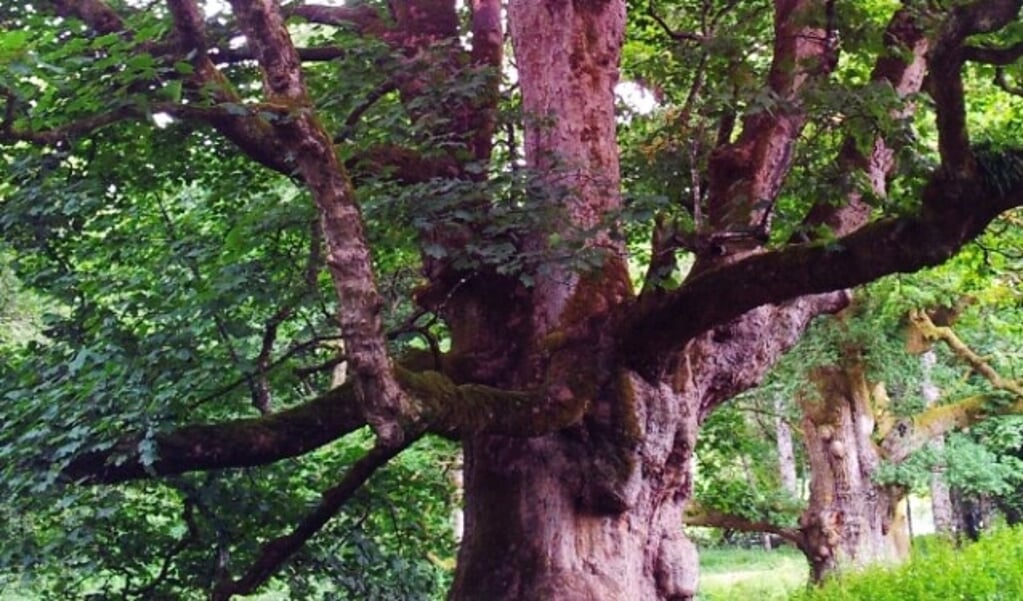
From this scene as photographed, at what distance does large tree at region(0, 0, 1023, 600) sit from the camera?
11.7 ft

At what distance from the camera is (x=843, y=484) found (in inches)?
466

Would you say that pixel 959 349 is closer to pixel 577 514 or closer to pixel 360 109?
pixel 577 514

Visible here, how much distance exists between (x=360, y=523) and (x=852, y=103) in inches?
146

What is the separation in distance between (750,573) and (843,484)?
14.5 metres

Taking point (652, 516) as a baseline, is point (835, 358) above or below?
above

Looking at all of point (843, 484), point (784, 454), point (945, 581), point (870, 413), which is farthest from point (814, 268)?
point (784, 454)

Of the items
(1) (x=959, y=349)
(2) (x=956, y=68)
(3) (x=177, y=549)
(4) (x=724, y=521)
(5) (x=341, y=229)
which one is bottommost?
(3) (x=177, y=549)

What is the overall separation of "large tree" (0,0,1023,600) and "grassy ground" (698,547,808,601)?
10.1 m

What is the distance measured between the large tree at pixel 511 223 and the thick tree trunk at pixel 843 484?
651 centimetres

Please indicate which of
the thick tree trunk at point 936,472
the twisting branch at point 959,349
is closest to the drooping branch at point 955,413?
the twisting branch at point 959,349

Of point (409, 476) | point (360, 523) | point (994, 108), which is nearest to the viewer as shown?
point (360, 523)

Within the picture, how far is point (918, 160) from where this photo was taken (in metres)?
3.96

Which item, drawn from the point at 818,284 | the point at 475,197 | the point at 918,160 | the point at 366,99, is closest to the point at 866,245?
the point at 818,284

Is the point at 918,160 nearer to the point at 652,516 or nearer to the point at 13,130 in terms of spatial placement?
the point at 652,516
